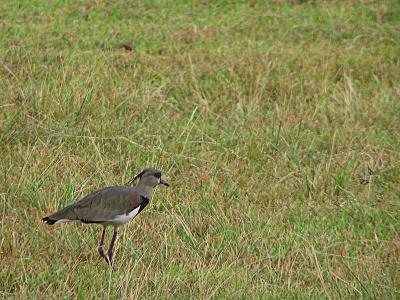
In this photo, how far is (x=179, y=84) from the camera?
9328 mm

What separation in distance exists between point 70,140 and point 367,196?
2443mm

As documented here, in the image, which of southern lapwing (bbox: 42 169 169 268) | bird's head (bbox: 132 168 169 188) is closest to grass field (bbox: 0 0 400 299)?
southern lapwing (bbox: 42 169 169 268)

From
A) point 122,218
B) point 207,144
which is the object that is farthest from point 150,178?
point 207,144

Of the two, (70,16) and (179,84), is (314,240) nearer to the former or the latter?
(179,84)

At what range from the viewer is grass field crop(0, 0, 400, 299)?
5.59 metres

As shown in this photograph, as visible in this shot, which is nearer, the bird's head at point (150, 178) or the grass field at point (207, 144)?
the grass field at point (207, 144)

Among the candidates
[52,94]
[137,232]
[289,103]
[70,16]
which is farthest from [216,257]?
[70,16]

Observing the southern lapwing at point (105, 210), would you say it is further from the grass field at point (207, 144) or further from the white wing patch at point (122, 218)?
the grass field at point (207, 144)

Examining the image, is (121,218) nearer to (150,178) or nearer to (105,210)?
(105,210)

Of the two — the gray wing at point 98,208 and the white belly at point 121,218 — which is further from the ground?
the gray wing at point 98,208

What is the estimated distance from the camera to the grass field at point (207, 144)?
5586mm

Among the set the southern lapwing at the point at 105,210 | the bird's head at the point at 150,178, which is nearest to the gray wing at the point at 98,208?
the southern lapwing at the point at 105,210

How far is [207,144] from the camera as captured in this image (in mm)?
8031

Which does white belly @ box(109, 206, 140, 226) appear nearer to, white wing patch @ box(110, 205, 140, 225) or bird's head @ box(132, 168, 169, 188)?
white wing patch @ box(110, 205, 140, 225)
